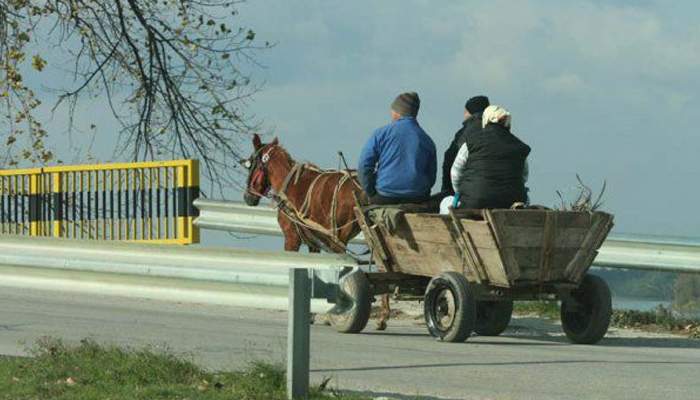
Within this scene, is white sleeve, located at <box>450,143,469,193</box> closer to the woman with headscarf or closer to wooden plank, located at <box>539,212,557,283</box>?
the woman with headscarf

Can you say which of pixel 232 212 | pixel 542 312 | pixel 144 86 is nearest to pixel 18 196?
pixel 144 86

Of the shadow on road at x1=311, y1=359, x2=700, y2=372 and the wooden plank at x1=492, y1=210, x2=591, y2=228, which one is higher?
the wooden plank at x1=492, y1=210, x2=591, y2=228

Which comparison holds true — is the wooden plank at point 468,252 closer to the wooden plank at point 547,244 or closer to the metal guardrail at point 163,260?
the wooden plank at point 547,244

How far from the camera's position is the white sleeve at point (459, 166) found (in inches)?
566

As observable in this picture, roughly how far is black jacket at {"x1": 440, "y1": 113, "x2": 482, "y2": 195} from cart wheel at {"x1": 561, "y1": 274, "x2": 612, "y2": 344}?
5.36 ft

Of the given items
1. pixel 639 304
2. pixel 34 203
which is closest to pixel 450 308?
pixel 639 304

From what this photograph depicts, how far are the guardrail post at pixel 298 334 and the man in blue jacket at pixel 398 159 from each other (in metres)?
5.89

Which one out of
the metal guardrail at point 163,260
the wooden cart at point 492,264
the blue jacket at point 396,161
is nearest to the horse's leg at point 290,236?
the metal guardrail at point 163,260

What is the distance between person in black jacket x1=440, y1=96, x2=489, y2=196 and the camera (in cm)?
1463

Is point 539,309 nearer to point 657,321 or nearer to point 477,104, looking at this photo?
point 657,321

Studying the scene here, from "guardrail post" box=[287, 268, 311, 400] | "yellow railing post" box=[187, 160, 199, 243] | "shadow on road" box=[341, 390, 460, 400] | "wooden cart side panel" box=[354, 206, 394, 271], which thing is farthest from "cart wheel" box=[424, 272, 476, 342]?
"yellow railing post" box=[187, 160, 199, 243]

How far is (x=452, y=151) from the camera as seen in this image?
49.8ft

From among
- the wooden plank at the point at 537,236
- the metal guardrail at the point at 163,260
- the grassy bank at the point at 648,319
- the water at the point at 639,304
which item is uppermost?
the wooden plank at the point at 537,236

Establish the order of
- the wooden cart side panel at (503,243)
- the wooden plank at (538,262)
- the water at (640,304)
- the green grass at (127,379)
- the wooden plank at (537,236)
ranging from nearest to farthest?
the green grass at (127,379)
the wooden cart side panel at (503,243)
the wooden plank at (537,236)
the wooden plank at (538,262)
the water at (640,304)
